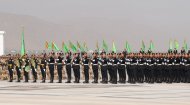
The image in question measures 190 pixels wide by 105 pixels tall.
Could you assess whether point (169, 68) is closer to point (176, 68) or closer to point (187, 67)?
point (176, 68)

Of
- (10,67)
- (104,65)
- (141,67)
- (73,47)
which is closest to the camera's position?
(104,65)

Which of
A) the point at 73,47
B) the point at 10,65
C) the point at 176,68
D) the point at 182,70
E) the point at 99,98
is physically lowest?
the point at 99,98

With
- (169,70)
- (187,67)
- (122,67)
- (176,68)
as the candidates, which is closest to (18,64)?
(122,67)

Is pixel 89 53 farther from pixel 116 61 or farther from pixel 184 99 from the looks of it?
pixel 184 99

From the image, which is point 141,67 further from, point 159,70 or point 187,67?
point 187,67

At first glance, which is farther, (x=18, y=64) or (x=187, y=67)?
(x=18, y=64)

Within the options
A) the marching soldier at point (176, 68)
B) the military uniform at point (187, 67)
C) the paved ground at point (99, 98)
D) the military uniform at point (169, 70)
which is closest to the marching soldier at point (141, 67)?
the military uniform at point (169, 70)

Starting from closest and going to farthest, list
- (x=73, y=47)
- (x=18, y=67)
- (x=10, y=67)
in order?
1. (x=18, y=67)
2. (x=10, y=67)
3. (x=73, y=47)

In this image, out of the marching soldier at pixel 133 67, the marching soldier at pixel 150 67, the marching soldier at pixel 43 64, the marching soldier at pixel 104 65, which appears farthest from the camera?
the marching soldier at pixel 43 64

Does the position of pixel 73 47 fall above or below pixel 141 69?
above

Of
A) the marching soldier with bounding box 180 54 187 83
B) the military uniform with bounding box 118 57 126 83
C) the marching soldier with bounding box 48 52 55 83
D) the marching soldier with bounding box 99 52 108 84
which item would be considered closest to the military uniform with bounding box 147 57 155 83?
the military uniform with bounding box 118 57 126 83

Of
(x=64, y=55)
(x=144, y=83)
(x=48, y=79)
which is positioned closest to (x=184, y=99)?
(x=144, y=83)

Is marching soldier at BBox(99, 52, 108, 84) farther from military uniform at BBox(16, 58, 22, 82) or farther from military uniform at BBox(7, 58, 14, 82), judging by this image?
military uniform at BBox(7, 58, 14, 82)

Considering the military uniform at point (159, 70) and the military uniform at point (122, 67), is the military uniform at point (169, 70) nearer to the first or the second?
the military uniform at point (159, 70)
